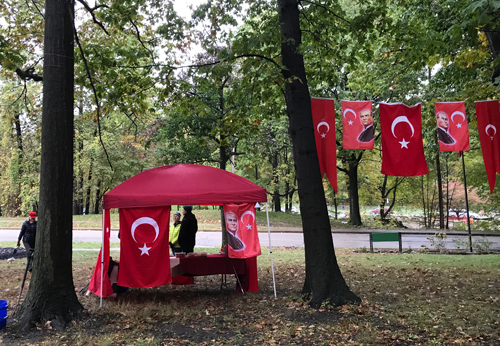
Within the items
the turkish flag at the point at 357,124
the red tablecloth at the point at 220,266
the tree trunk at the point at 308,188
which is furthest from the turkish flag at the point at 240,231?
the turkish flag at the point at 357,124

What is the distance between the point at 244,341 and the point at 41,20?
10457 mm

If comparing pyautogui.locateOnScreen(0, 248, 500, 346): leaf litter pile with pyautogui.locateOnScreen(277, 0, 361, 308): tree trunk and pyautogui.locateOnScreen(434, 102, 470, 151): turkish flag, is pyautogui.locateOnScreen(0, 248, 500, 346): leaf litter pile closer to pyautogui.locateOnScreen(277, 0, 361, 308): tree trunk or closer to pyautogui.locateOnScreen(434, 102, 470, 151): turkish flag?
pyautogui.locateOnScreen(277, 0, 361, 308): tree trunk

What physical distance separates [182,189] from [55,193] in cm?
240

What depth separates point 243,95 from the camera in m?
10.5

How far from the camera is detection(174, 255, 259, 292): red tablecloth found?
8.62 m

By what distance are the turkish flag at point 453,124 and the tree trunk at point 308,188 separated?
4393 millimetres

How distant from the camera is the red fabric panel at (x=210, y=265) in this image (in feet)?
28.2

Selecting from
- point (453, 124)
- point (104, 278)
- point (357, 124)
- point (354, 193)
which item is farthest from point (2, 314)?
point (354, 193)

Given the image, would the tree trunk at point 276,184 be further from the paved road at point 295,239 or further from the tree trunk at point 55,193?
the tree trunk at point 55,193

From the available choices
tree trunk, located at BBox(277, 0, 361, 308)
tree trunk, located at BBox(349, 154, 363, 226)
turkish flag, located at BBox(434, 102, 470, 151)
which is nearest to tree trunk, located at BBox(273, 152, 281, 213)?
tree trunk, located at BBox(349, 154, 363, 226)

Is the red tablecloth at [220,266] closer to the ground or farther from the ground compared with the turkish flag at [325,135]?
closer to the ground

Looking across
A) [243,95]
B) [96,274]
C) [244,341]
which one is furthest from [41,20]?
[244,341]

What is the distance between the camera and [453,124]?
1015cm

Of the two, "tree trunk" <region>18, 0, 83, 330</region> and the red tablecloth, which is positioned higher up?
"tree trunk" <region>18, 0, 83, 330</region>
